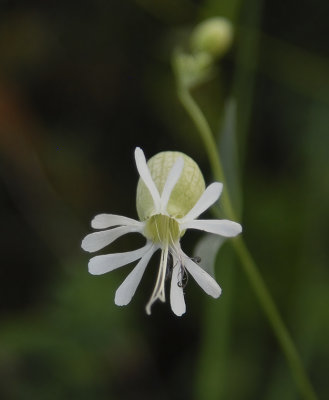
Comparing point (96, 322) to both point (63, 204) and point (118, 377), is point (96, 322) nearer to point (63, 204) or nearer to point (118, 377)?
point (118, 377)

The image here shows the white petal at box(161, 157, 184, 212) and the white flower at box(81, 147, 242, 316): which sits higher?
the white petal at box(161, 157, 184, 212)

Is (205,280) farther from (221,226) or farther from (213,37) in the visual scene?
(213,37)

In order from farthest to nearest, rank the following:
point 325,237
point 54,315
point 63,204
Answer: point 63,204 → point 325,237 → point 54,315

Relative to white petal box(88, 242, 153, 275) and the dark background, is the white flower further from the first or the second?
the dark background

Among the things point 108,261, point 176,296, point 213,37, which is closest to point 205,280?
point 176,296

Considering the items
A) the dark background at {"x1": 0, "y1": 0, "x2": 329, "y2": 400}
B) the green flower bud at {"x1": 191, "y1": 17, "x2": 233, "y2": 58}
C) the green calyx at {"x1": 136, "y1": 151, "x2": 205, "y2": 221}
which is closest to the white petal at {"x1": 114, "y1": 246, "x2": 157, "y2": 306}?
the green calyx at {"x1": 136, "y1": 151, "x2": 205, "y2": 221}

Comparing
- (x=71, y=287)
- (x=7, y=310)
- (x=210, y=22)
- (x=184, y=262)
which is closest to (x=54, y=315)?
(x=71, y=287)

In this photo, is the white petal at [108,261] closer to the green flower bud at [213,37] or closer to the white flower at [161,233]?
the white flower at [161,233]
